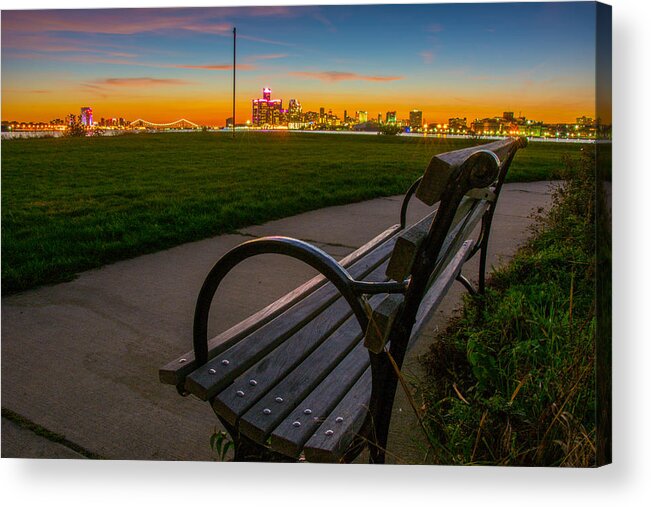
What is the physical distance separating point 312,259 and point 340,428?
1.41 ft

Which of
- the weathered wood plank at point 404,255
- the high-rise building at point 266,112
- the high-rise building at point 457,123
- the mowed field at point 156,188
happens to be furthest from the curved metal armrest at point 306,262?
the high-rise building at point 457,123

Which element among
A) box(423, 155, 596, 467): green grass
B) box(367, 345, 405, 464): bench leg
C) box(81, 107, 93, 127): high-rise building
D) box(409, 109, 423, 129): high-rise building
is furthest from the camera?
box(409, 109, 423, 129): high-rise building

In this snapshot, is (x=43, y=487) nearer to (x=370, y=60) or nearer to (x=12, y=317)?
(x=12, y=317)

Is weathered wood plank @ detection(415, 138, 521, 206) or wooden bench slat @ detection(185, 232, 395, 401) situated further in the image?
wooden bench slat @ detection(185, 232, 395, 401)

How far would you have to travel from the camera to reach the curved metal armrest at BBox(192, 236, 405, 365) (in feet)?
5.60

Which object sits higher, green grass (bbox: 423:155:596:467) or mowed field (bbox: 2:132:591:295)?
mowed field (bbox: 2:132:591:295)

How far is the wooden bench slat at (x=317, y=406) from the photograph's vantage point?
1.75 meters

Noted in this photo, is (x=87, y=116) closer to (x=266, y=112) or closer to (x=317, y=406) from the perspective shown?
(x=266, y=112)

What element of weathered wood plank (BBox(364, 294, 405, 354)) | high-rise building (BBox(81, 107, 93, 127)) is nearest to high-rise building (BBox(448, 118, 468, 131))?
high-rise building (BBox(81, 107, 93, 127))

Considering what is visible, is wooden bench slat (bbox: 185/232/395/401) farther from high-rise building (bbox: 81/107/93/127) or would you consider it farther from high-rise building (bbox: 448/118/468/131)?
high-rise building (bbox: 448/118/468/131)

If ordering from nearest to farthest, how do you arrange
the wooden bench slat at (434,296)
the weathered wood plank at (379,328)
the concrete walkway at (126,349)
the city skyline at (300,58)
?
the weathered wood plank at (379,328), the wooden bench slat at (434,296), the concrete walkway at (126,349), the city skyline at (300,58)

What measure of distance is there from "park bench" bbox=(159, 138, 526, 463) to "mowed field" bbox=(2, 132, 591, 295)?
8.35 ft

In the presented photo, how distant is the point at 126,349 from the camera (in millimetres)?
3287

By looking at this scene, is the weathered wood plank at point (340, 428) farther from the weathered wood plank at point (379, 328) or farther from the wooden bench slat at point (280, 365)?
the weathered wood plank at point (379, 328)
